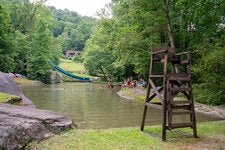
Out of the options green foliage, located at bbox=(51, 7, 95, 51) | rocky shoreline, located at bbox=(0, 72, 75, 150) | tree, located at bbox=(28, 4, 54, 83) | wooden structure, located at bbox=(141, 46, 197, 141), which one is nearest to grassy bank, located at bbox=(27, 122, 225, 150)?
rocky shoreline, located at bbox=(0, 72, 75, 150)

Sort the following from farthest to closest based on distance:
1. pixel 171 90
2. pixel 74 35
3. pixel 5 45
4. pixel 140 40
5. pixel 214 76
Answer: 1. pixel 74 35
2. pixel 5 45
3. pixel 140 40
4. pixel 214 76
5. pixel 171 90

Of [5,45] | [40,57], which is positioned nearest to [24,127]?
[5,45]

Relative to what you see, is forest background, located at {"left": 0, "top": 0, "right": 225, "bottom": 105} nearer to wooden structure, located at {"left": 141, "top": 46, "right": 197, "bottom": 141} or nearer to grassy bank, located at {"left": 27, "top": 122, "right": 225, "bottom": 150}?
wooden structure, located at {"left": 141, "top": 46, "right": 197, "bottom": 141}

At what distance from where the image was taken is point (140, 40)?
2103cm

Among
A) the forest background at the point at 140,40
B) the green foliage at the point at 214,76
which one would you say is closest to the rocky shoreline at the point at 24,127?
the forest background at the point at 140,40

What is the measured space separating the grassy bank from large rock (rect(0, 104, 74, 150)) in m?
0.24

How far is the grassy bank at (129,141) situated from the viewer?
6137 mm

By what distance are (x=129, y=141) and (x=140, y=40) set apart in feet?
49.4

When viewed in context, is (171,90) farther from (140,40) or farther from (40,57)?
(40,57)

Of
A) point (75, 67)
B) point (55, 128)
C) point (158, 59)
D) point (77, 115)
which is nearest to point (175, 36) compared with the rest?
point (77, 115)

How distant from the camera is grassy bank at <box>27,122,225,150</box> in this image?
614cm

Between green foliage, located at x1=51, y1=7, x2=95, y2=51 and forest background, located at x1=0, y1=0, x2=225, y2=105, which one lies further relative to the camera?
green foliage, located at x1=51, y1=7, x2=95, y2=51

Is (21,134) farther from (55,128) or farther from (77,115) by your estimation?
(77,115)

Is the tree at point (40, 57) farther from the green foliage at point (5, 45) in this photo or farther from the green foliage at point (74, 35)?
the green foliage at point (74, 35)
